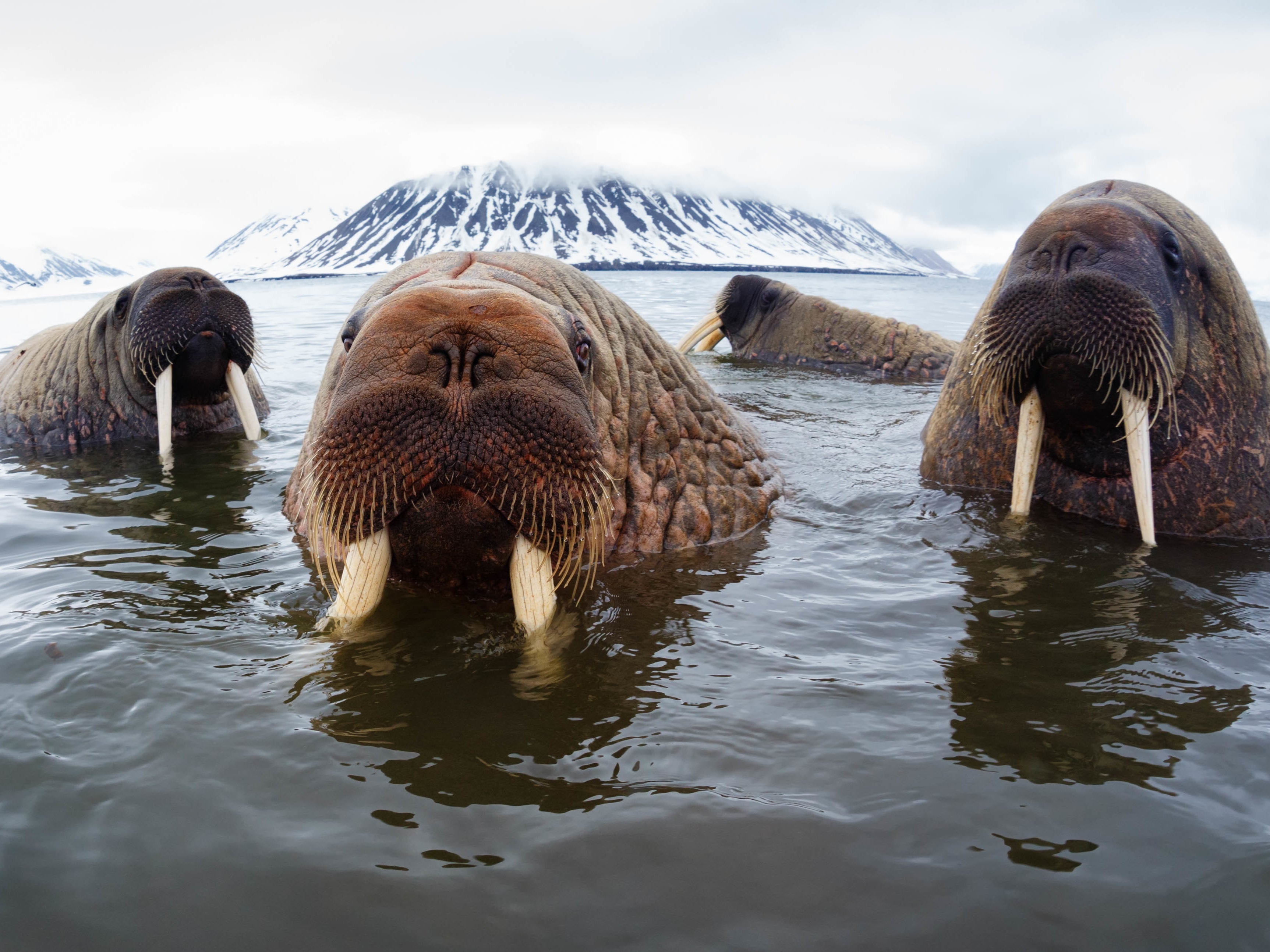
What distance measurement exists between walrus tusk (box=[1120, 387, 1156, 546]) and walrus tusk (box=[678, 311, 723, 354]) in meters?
10.9

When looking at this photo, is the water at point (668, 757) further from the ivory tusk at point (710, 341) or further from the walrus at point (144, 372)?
the ivory tusk at point (710, 341)

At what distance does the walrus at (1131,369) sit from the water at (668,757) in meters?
0.32

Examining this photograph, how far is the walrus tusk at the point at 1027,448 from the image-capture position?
4.78 m

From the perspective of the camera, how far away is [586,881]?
2.19 meters

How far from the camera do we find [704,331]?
1548 cm

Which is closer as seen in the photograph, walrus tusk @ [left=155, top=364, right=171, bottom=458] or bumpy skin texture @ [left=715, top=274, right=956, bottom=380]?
walrus tusk @ [left=155, top=364, right=171, bottom=458]

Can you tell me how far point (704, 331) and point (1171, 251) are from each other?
10916 mm

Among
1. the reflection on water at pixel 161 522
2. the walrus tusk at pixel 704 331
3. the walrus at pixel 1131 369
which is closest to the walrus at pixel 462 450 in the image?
the reflection on water at pixel 161 522

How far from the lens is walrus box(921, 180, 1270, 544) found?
14.3ft

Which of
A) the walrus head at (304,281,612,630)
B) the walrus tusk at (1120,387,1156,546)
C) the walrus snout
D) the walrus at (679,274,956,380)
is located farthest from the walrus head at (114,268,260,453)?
the walrus at (679,274,956,380)

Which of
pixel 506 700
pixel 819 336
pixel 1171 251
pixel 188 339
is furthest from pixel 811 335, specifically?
pixel 506 700

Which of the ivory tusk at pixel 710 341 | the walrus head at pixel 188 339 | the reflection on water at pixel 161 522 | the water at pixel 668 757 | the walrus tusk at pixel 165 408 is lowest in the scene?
the water at pixel 668 757

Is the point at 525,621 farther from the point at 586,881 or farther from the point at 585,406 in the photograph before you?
the point at 586,881

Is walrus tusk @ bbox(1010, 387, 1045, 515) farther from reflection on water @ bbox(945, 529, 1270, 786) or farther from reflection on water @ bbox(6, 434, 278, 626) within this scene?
reflection on water @ bbox(6, 434, 278, 626)
